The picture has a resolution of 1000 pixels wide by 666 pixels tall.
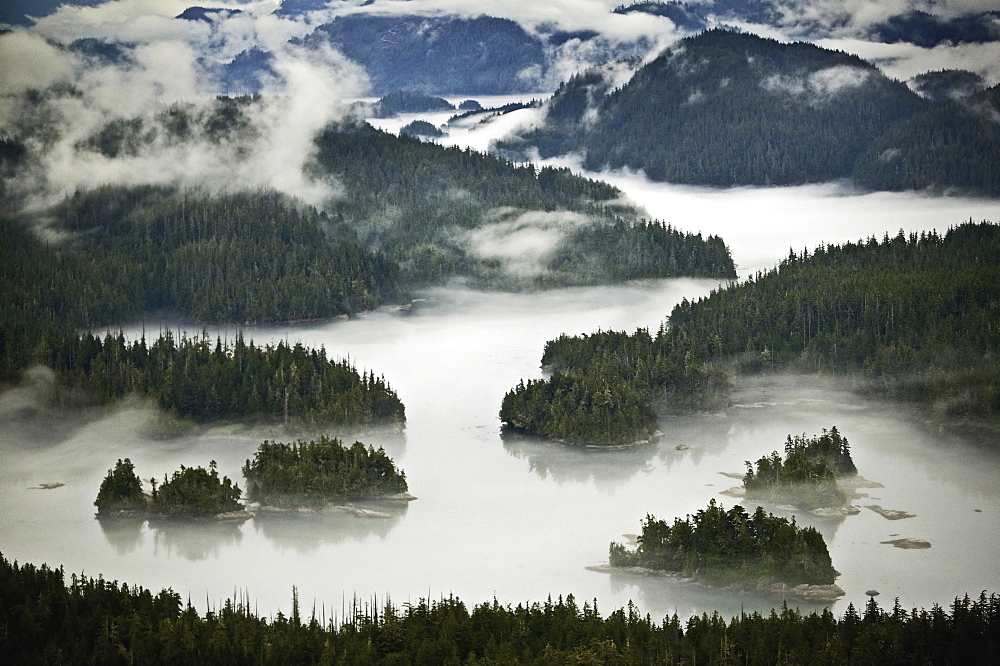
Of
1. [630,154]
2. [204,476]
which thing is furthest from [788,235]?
[204,476]

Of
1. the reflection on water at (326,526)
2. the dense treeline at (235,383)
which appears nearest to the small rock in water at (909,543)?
the reflection on water at (326,526)

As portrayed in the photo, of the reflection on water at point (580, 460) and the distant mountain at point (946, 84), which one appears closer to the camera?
the reflection on water at point (580, 460)

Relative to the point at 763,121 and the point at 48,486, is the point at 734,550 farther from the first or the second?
the point at 763,121

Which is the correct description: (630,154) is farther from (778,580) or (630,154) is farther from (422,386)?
(778,580)

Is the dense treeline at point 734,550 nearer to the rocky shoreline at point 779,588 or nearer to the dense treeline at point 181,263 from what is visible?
the rocky shoreline at point 779,588

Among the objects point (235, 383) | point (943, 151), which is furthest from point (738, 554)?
point (943, 151)

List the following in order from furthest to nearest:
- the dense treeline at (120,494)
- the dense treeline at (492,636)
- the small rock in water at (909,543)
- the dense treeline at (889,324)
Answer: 1. the dense treeline at (889,324)
2. the dense treeline at (120,494)
3. the small rock in water at (909,543)
4. the dense treeline at (492,636)

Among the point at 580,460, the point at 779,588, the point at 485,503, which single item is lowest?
the point at 779,588
